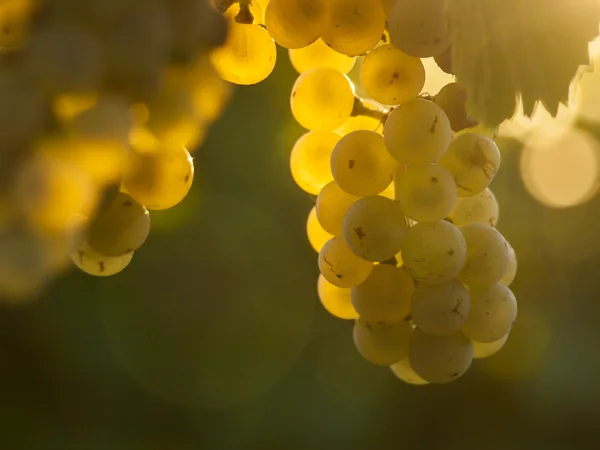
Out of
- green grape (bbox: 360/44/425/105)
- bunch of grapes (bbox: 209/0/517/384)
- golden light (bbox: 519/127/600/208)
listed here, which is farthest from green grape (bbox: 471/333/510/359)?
golden light (bbox: 519/127/600/208)

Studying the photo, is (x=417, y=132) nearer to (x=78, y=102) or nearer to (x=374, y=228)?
(x=374, y=228)

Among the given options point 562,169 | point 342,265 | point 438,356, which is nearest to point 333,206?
point 342,265

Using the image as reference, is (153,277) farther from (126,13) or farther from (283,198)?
(126,13)

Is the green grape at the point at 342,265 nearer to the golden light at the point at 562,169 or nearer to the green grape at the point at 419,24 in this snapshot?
the green grape at the point at 419,24

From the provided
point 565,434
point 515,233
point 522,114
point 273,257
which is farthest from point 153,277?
point 522,114

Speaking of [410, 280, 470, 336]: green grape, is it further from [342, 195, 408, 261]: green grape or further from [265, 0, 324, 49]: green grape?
[265, 0, 324, 49]: green grape

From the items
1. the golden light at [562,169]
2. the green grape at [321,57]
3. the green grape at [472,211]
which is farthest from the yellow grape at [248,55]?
the golden light at [562,169]
